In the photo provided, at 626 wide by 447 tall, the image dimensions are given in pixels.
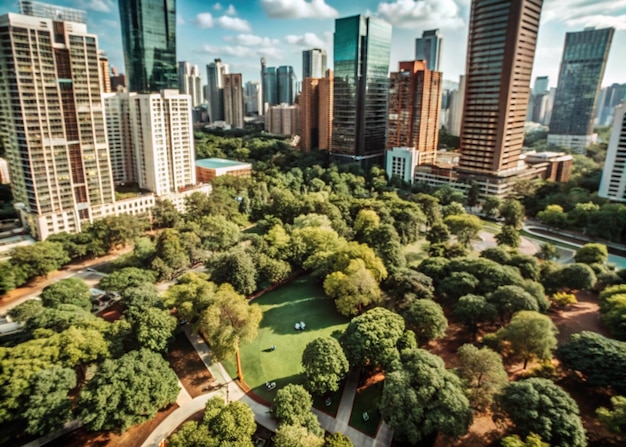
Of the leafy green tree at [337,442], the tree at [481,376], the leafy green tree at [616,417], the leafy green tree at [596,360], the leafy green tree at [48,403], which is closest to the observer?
the leafy green tree at [337,442]

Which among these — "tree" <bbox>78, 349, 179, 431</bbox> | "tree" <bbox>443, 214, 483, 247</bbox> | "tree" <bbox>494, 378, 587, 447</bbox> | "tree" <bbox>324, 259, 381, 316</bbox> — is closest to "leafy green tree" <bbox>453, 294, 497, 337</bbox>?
"tree" <bbox>324, 259, 381, 316</bbox>

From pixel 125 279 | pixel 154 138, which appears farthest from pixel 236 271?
pixel 154 138

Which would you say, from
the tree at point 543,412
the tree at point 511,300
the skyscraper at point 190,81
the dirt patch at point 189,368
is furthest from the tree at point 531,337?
the skyscraper at point 190,81

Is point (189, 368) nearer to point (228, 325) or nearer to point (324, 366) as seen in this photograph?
point (228, 325)

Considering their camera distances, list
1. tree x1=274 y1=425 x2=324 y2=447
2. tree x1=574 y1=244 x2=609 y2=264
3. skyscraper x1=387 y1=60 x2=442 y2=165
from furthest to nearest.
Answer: skyscraper x1=387 y1=60 x2=442 y2=165, tree x1=574 y1=244 x2=609 y2=264, tree x1=274 y1=425 x2=324 y2=447

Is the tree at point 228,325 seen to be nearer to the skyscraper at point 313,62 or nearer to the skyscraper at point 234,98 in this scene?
the skyscraper at point 234,98

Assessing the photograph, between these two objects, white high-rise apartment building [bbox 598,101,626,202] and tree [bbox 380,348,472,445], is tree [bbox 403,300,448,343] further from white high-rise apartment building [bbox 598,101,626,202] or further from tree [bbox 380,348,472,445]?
white high-rise apartment building [bbox 598,101,626,202]

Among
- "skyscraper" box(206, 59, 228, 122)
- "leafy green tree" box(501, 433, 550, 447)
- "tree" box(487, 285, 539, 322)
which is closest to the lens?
"leafy green tree" box(501, 433, 550, 447)
